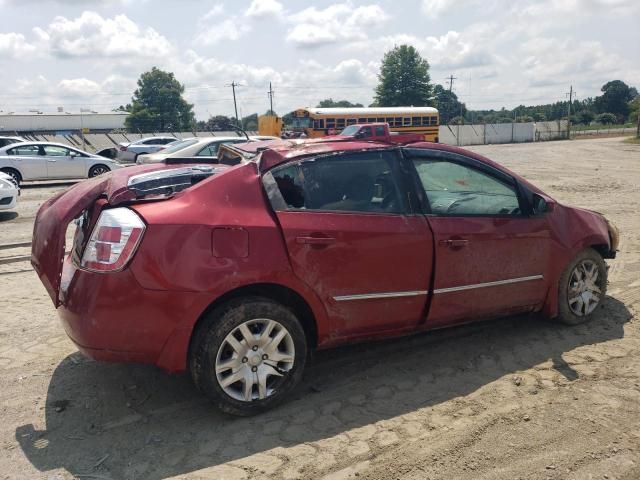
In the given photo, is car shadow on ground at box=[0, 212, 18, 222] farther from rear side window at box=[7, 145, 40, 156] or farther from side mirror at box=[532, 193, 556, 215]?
side mirror at box=[532, 193, 556, 215]

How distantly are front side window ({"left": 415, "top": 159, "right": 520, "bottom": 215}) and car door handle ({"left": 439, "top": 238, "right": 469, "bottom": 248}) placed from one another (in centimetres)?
21

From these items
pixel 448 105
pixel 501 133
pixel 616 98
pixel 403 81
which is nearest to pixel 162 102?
pixel 403 81

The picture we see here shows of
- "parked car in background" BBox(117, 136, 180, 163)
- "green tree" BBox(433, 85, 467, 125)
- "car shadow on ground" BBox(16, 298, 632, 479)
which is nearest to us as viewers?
"car shadow on ground" BBox(16, 298, 632, 479)

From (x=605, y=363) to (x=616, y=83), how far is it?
11849cm

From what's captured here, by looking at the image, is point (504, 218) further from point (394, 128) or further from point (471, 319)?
point (394, 128)

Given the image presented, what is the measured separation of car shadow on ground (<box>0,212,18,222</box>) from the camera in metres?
11.0

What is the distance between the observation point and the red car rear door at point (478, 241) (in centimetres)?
405

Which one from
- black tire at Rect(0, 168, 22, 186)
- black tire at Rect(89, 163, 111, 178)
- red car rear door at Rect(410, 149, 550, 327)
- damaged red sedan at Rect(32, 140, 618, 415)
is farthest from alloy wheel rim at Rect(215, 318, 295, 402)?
black tire at Rect(89, 163, 111, 178)

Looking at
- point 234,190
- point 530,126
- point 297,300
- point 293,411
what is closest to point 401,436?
point 293,411

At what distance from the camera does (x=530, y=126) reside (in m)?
59.4

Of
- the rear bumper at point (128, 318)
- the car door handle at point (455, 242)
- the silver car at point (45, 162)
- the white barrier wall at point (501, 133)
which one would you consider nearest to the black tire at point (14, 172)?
the silver car at point (45, 162)

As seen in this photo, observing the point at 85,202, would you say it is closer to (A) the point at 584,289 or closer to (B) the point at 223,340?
(B) the point at 223,340

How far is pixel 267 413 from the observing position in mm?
3512

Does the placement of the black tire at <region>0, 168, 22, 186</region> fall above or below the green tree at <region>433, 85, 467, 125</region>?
below
